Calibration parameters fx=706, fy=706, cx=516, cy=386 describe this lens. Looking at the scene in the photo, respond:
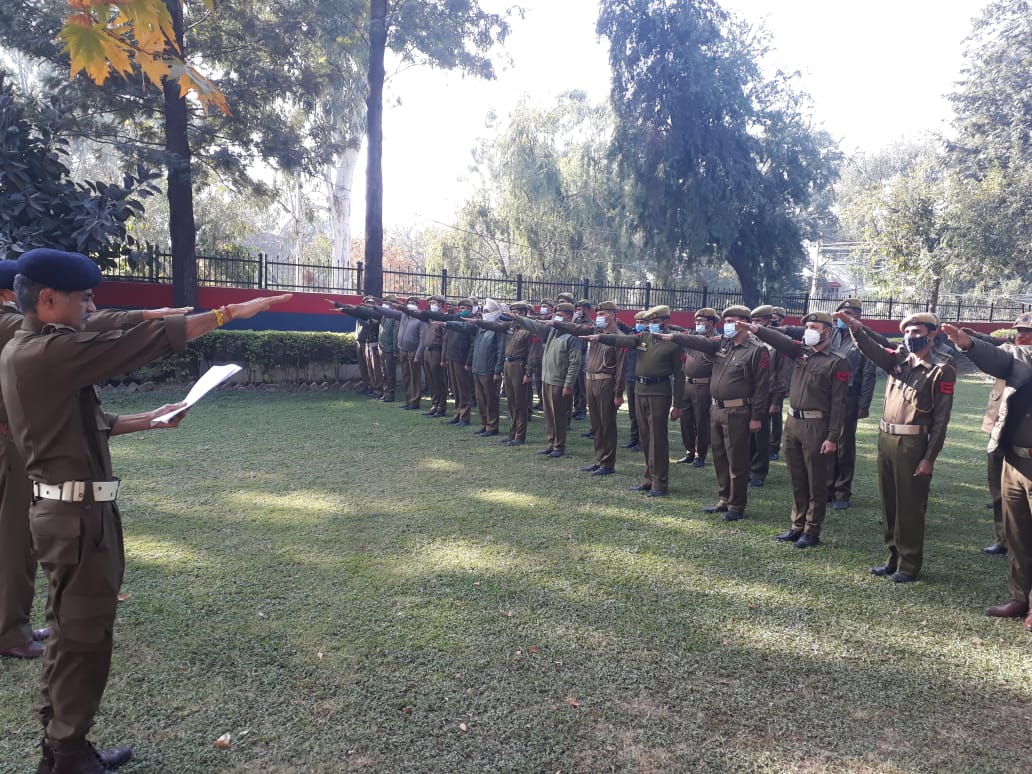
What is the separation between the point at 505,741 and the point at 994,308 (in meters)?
33.3

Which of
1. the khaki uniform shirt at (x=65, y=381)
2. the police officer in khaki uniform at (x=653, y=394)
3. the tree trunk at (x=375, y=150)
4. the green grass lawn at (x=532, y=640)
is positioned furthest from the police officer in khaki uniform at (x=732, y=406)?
the tree trunk at (x=375, y=150)

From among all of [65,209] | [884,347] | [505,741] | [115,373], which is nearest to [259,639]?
[505,741]

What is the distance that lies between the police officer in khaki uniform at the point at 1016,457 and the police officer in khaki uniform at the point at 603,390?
13.5ft

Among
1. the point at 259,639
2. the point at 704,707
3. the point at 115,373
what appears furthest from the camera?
the point at 259,639

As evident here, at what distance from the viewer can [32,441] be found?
2553 mm

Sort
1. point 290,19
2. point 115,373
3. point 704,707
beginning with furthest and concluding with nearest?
point 290,19 → point 704,707 → point 115,373

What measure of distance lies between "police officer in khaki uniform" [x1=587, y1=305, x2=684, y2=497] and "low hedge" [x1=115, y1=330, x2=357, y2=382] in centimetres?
804

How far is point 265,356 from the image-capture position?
13312 millimetres

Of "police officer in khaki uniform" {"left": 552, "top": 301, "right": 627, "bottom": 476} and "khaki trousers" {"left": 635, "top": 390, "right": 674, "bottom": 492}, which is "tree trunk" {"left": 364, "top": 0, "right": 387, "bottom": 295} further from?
"khaki trousers" {"left": 635, "top": 390, "right": 674, "bottom": 492}

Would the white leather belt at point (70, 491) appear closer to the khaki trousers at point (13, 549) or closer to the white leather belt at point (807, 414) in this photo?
the khaki trousers at point (13, 549)

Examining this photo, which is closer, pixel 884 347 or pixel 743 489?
pixel 884 347

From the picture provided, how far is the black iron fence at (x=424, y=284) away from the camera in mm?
15023

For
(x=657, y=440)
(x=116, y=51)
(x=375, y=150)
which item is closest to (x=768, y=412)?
(x=657, y=440)

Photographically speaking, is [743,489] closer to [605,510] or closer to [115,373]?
[605,510]
